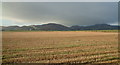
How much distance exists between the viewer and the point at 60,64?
880 cm

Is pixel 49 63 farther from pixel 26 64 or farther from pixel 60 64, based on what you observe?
pixel 26 64

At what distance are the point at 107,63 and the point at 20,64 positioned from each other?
Result: 614cm

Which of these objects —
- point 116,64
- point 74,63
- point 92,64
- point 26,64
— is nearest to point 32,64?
point 26,64

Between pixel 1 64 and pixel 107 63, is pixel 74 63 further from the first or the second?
pixel 1 64

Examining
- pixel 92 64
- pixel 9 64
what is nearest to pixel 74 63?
pixel 92 64

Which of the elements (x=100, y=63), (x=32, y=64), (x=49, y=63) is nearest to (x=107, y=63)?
(x=100, y=63)

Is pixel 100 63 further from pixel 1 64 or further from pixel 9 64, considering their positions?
pixel 1 64

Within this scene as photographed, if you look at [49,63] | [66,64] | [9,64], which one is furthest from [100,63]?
[9,64]

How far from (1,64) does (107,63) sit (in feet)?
24.6

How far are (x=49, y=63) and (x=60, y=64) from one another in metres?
0.81

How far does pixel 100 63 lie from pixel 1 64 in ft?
22.9

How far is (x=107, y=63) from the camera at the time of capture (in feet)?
29.7

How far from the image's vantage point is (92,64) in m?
8.79

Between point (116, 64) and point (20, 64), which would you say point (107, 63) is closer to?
point (116, 64)
